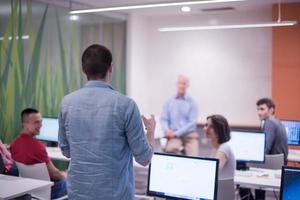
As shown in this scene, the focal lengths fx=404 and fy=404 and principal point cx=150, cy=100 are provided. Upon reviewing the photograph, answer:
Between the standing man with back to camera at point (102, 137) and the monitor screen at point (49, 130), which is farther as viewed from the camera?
the monitor screen at point (49, 130)

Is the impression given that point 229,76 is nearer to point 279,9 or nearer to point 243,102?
point 243,102

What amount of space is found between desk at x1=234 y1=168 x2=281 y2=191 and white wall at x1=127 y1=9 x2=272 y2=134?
10.1 ft

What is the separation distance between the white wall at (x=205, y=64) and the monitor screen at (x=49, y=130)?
7.97 feet

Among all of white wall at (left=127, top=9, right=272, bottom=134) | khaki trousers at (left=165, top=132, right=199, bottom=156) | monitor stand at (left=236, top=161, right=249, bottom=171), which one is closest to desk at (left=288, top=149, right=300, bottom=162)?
monitor stand at (left=236, top=161, right=249, bottom=171)

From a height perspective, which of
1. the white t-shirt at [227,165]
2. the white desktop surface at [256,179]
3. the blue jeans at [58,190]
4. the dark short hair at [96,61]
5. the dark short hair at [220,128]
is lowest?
the blue jeans at [58,190]

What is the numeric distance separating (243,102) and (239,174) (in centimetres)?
340

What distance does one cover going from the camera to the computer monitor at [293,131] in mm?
5379

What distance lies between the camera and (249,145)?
14.1ft

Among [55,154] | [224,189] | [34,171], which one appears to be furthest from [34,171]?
[224,189]

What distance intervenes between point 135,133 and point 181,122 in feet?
17.3

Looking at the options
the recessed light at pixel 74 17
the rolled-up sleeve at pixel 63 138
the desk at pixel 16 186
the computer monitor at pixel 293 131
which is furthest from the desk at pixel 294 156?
the recessed light at pixel 74 17

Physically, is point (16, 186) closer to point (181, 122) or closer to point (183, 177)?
point (183, 177)

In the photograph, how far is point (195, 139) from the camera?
284 inches

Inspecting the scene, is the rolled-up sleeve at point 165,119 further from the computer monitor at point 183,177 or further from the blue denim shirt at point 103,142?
the blue denim shirt at point 103,142
